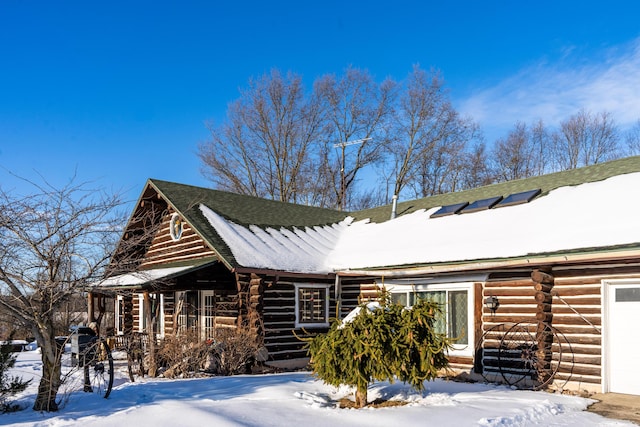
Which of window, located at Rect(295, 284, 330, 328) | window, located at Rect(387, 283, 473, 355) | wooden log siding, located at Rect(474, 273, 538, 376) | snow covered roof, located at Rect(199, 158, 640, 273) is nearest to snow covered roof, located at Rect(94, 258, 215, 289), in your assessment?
snow covered roof, located at Rect(199, 158, 640, 273)

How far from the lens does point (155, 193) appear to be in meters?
19.5

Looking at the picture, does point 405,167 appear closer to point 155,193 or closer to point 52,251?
point 155,193

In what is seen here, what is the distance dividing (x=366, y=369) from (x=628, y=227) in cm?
596

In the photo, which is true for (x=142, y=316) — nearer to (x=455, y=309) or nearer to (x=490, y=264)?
(x=455, y=309)

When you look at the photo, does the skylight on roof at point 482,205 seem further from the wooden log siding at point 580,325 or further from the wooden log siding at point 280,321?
the wooden log siding at point 280,321

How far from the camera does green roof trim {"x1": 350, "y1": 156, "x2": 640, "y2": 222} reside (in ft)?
49.2

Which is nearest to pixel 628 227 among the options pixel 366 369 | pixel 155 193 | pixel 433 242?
pixel 433 242

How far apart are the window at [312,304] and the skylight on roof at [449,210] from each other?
406 cm

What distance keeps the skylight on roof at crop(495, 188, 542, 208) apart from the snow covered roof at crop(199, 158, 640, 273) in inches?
7.0

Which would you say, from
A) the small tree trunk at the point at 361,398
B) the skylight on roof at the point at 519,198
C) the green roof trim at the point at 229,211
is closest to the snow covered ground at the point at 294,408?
the small tree trunk at the point at 361,398

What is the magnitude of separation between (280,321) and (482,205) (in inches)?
264

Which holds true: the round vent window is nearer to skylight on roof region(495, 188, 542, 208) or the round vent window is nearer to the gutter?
the gutter

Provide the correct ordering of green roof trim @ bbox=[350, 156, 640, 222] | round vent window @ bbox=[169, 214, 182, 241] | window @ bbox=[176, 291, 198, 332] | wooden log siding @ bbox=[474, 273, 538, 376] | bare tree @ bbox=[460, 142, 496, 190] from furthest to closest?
bare tree @ bbox=[460, 142, 496, 190] → round vent window @ bbox=[169, 214, 182, 241] → window @ bbox=[176, 291, 198, 332] → green roof trim @ bbox=[350, 156, 640, 222] → wooden log siding @ bbox=[474, 273, 538, 376]

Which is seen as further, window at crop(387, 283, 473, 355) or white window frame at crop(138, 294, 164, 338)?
white window frame at crop(138, 294, 164, 338)
